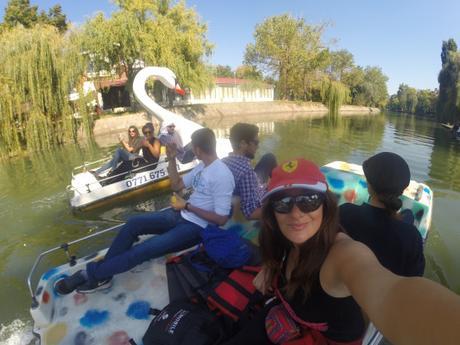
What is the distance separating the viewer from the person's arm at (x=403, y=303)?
798 mm

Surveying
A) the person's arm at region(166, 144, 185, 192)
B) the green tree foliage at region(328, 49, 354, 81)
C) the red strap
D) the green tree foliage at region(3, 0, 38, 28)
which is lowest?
the red strap

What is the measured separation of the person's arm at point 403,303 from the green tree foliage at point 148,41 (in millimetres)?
17691

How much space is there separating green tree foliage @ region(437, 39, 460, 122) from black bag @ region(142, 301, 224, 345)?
2940 centimetres

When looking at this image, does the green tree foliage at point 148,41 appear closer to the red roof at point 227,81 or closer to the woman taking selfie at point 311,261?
the red roof at point 227,81

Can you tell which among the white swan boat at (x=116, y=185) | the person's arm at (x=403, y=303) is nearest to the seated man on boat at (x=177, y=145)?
the white swan boat at (x=116, y=185)

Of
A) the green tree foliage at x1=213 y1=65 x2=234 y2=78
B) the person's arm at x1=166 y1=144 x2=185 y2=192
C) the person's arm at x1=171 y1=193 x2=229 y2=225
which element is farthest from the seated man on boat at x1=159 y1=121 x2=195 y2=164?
the green tree foliage at x1=213 y1=65 x2=234 y2=78

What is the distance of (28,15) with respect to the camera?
97.5 feet

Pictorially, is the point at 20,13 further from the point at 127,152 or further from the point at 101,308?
the point at 101,308

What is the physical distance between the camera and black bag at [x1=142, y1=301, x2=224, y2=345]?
6.29 ft

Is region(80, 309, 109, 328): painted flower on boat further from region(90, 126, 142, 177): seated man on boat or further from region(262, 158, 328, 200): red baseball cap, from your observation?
region(90, 126, 142, 177): seated man on boat

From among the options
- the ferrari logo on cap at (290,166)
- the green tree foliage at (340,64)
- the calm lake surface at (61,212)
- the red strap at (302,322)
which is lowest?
the calm lake surface at (61,212)

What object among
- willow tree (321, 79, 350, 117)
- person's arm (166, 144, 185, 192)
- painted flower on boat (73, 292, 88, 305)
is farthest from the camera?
willow tree (321, 79, 350, 117)

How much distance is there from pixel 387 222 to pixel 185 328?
1.48 meters

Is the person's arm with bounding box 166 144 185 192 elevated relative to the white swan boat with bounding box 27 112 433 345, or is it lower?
elevated
